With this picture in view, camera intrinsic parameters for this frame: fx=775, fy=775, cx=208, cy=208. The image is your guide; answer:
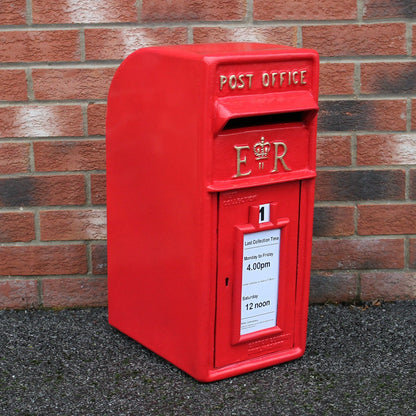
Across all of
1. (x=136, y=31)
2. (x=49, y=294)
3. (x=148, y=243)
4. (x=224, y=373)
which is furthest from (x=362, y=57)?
(x=49, y=294)

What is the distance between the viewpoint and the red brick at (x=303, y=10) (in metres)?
3.12

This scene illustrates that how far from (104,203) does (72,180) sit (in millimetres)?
165

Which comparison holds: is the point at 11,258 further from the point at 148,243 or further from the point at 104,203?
the point at 148,243

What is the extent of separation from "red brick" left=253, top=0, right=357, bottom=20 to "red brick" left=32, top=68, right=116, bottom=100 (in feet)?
2.13

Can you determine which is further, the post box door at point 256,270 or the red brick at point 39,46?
the red brick at point 39,46

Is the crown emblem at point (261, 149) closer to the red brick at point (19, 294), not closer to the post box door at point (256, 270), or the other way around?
the post box door at point (256, 270)

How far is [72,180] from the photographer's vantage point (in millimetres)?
3238

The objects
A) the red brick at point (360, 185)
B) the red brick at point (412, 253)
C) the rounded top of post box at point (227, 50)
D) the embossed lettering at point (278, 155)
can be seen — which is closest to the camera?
the rounded top of post box at point (227, 50)

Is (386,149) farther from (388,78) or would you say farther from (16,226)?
(16,226)

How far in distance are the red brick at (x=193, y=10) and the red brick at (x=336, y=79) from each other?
1.36ft

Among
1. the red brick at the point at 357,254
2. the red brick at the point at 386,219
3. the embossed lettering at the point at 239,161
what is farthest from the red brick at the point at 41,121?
the red brick at the point at 386,219

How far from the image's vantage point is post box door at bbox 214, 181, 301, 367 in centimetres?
262

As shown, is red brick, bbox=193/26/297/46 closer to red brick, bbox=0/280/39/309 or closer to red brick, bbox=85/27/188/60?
red brick, bbox=85/27/188/60

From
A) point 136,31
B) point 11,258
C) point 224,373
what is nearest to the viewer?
point 224,373
